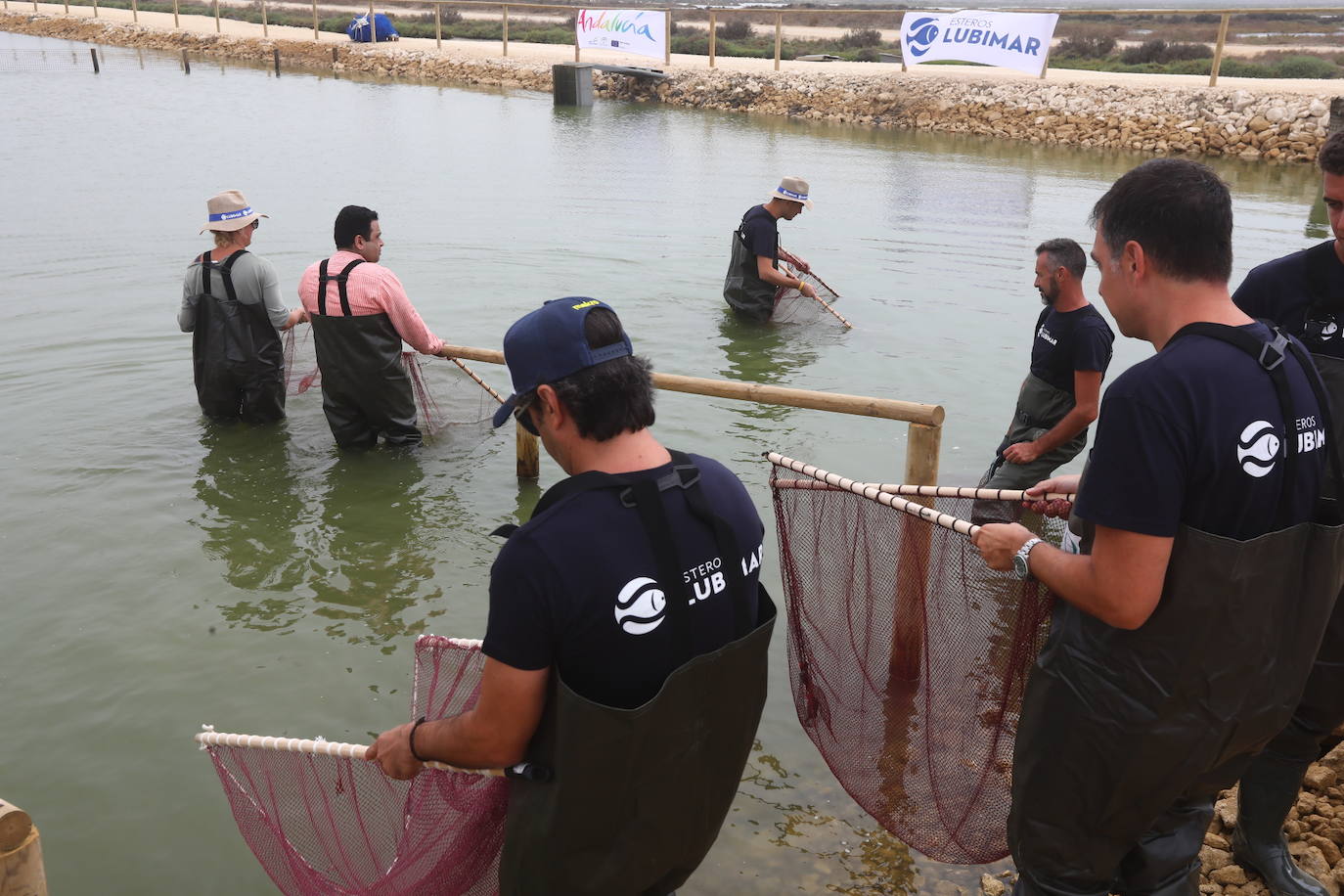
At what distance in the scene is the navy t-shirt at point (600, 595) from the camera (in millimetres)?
2219

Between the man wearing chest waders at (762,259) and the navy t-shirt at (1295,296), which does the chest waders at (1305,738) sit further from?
the man wearing chest waders at (762,259)

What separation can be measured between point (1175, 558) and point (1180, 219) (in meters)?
0.79

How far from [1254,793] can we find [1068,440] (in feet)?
8.23

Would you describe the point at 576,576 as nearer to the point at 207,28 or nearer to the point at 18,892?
the point at 18,892

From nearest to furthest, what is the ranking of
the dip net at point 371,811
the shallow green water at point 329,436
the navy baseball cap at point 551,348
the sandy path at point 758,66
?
the navy baseball cap at point 551,348
the dip net at point 371,811
the shallow green water at point 329,436
the sandy path at point 758,66

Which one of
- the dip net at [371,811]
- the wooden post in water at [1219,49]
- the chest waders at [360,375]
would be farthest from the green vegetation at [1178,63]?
the dip net at [371,811]

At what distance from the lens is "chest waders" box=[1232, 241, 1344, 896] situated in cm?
344

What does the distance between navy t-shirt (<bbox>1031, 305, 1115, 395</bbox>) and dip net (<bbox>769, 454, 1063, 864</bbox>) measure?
1.63 m

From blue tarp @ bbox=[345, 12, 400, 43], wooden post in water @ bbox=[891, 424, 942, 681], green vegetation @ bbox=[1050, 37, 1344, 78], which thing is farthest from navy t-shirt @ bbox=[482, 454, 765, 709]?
blue tarp @ bbox=[345, 12, 400, 43]

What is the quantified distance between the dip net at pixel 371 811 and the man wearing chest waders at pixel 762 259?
757 centimetres

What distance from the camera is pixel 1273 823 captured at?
11.8ft

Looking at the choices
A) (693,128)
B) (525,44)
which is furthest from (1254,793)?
(525,44)

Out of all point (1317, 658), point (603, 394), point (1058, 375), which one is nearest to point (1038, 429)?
point (1058, 375)

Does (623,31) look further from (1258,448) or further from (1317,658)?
(1258,448)
